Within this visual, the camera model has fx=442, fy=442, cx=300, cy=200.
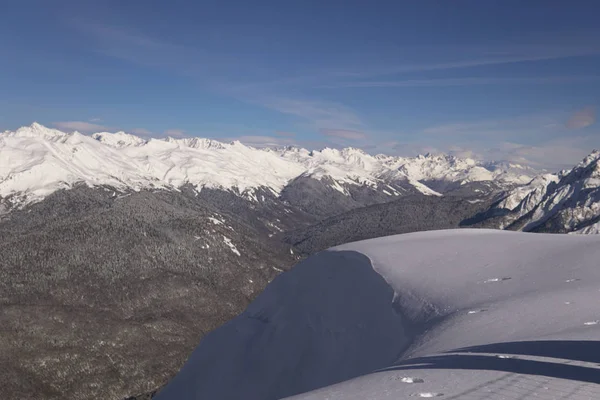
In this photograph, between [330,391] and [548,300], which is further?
[548,300]

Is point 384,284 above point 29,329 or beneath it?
above

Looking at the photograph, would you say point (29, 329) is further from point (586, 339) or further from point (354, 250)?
point (586, 339)

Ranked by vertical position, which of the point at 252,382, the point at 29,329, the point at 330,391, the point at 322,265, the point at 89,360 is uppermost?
the point at 322,265

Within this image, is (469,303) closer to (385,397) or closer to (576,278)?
(576,278)

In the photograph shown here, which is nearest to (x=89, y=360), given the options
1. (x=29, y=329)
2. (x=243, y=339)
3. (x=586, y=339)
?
(x=29, y=329)

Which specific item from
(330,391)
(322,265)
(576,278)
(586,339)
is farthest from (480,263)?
(330,391)

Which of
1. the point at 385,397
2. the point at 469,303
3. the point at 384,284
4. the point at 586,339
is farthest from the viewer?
the point at 384,284

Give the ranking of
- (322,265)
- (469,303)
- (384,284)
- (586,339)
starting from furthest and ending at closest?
(322,265)
(384,284)
(469,303)
(586,339)
